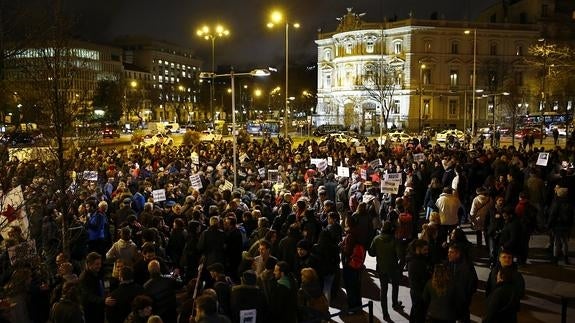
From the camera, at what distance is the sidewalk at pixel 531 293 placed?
9.75 m

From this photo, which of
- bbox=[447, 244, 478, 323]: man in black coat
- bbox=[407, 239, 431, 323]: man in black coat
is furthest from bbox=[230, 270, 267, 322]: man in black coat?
bbox=[447, 244, 478, 323]: man in black coat

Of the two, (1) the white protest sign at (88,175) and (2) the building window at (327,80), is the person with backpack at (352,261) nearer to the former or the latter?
(1) the white protest sign at (88,175)

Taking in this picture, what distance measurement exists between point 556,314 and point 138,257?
7219 millimetres

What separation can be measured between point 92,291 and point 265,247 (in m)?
2.59

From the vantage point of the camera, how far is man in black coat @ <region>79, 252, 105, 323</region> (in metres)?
7.82

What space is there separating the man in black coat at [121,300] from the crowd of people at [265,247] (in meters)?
0.01

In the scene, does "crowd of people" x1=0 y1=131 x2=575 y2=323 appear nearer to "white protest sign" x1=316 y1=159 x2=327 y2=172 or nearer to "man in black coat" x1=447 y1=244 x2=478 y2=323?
"man in black coat" x1=447 y1=244 x2=478 y2=323

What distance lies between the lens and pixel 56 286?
26.4 feet

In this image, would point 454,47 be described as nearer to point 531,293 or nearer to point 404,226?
point 531,293

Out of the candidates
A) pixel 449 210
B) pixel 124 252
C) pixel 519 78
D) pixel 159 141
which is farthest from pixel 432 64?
pixel 124 252

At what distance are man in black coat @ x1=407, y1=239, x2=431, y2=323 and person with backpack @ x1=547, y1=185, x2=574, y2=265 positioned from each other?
17.3 ft

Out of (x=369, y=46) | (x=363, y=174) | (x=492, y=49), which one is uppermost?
(x=369, y=46)

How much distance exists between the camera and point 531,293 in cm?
1084

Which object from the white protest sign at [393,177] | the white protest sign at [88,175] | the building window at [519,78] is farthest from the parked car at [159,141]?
the building window at [519,78]
